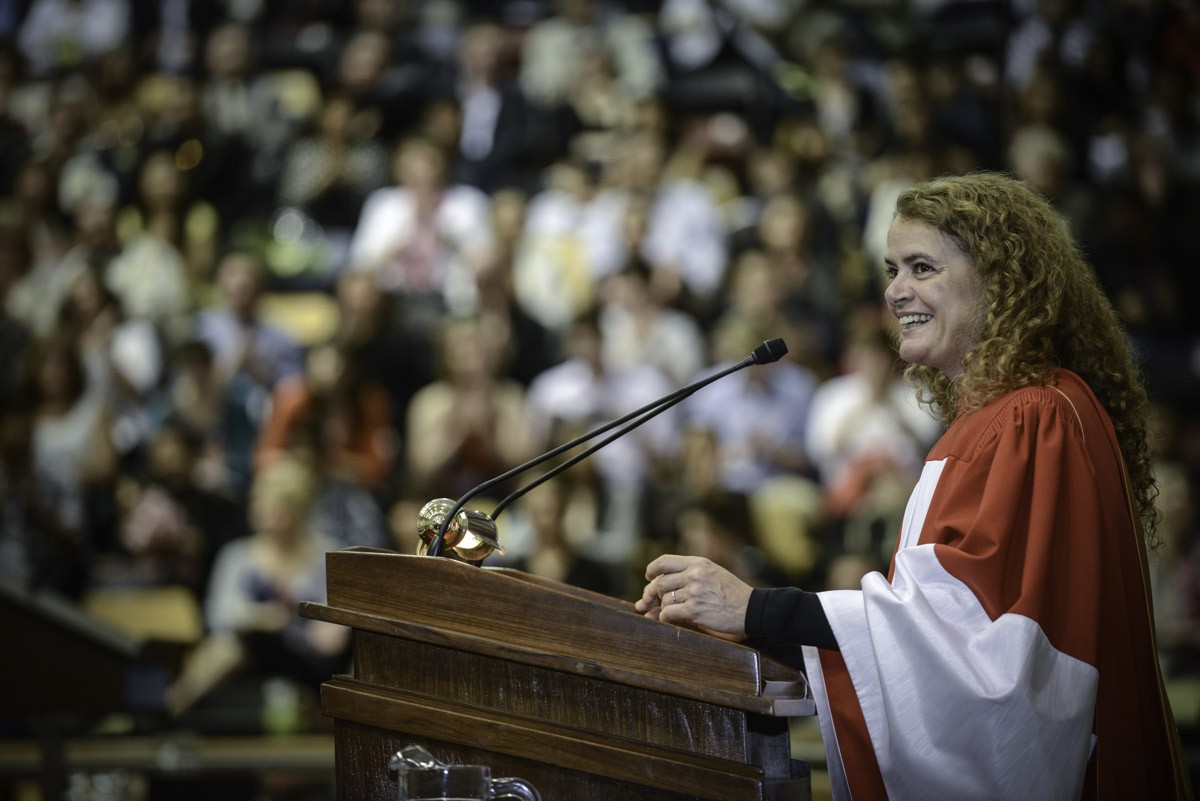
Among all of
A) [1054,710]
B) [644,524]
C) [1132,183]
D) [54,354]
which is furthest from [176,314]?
[1054,710]

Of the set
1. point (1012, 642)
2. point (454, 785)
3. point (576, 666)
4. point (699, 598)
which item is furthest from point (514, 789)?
point (1012, 642)

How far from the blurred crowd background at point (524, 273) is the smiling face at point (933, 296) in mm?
4236

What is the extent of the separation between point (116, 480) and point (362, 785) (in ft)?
19.1

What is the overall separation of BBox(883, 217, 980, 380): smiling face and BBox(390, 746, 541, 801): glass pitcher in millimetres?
986

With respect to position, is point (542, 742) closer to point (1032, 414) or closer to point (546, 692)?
point (546, 692)

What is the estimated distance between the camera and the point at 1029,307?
208 centimetres

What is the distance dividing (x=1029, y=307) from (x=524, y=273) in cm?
511

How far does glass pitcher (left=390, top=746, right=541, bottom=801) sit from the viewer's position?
159 cm

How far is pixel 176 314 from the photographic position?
7402 mm

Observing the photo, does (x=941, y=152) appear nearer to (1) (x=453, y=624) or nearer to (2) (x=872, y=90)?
(2) (x=872, y=90)

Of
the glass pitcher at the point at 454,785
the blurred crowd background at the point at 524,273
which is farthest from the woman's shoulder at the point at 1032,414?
the blurred crowd background at the point at 524,273

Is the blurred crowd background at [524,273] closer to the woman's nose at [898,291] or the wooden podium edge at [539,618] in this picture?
the woman's nose at [898,291]

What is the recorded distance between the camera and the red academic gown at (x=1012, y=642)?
1.76 m

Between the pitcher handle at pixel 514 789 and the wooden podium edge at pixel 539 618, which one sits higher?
the wooden podium edge at pixel 539 618
